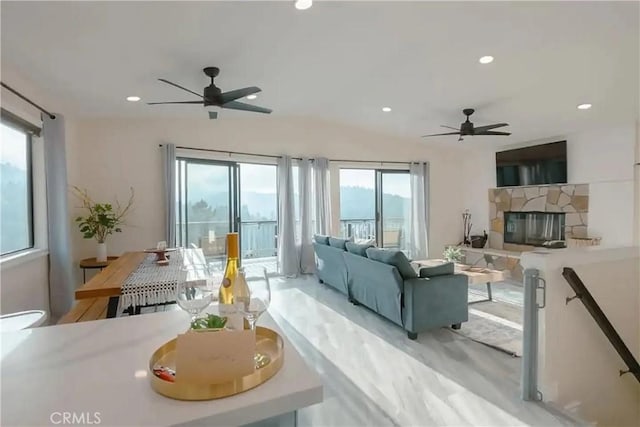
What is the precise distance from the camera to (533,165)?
19.4 feet

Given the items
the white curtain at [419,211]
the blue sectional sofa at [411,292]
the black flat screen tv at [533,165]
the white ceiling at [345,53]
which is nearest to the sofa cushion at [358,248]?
the blue sectional sofa at [411,292]

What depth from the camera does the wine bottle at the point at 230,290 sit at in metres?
0.88

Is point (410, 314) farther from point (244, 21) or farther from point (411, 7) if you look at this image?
point (244, 21)

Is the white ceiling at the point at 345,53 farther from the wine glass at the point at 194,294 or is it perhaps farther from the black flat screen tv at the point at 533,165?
the wine glass at the point at 194,294

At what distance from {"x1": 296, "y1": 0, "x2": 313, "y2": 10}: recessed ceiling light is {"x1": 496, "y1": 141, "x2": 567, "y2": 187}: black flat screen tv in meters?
4.95

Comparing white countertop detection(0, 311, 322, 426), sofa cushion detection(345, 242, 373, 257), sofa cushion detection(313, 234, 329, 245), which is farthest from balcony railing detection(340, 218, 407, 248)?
white countertop detection(0, 311, 322, 426)

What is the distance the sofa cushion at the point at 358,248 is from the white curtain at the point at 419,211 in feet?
9.98

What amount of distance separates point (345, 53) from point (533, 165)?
4.27m

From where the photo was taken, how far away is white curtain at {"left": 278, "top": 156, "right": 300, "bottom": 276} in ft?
19.5

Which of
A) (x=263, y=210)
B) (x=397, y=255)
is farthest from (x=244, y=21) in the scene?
(x=263, y=210)

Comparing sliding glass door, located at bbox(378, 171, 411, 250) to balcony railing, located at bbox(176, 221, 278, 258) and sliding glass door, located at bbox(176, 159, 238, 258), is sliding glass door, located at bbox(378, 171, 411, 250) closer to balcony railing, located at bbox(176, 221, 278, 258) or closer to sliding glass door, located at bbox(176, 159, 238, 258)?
balcony railing, located at bbox(176, 221, 278, 258)

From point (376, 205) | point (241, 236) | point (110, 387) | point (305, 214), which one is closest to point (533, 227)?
point (376, 205)

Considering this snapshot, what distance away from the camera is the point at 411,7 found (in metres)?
2.61

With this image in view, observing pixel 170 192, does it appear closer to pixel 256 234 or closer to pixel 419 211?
pixel 256 234
